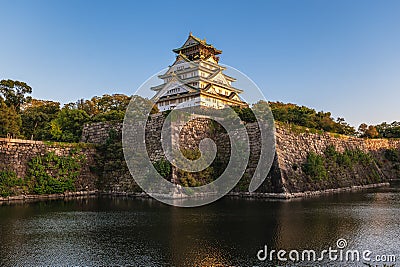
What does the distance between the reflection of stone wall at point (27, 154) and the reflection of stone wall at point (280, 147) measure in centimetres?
273

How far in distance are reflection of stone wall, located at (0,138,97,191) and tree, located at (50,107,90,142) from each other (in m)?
4.10

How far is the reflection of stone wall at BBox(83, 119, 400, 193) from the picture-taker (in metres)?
17.0

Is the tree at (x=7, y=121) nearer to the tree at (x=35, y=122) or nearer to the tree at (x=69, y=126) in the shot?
the tree at (x=69, y=126)

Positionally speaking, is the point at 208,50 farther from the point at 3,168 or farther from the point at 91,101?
the point at 3,168

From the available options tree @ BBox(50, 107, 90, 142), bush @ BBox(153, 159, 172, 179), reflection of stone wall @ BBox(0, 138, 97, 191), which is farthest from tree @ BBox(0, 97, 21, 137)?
bush @ BBox(153, 159, 172, 179)

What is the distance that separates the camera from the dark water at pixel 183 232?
6.81m

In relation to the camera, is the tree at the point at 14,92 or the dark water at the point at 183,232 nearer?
A: the dark water at the point at 183,232

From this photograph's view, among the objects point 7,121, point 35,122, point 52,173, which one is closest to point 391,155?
point 52,173

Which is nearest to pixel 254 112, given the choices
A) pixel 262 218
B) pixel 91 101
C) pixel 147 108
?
pixel 147 108

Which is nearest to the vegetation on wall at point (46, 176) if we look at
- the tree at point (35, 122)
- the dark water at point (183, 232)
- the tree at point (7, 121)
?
the dark water at point (183, 232)

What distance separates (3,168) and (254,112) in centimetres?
1301

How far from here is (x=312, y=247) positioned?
24.4ft

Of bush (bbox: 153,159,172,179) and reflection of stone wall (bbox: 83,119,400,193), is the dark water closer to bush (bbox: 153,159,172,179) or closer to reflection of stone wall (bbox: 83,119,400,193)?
bush (bbox: 153,159,172,179)

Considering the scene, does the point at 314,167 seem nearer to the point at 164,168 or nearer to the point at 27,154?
the point at 164,168
